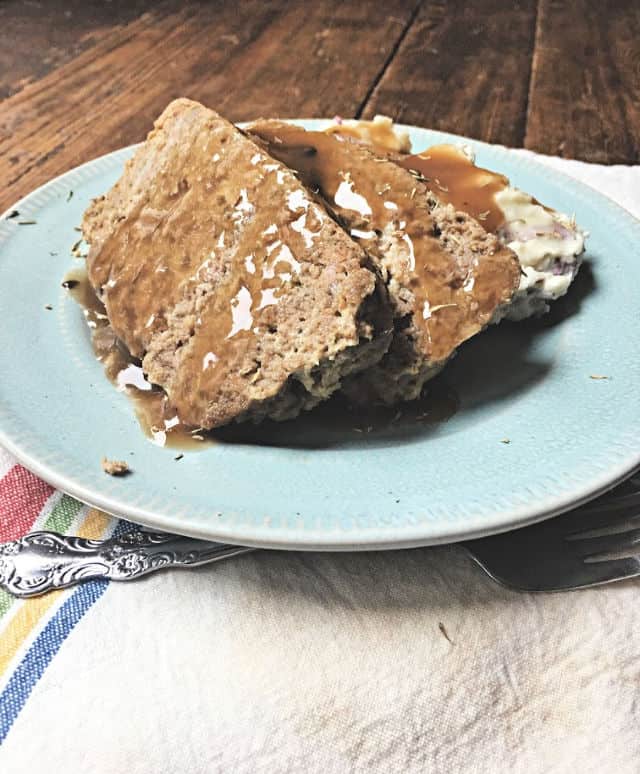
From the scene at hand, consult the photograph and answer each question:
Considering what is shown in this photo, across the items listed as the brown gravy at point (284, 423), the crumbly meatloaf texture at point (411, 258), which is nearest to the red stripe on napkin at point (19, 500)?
the brown gravy at point (284, 423)

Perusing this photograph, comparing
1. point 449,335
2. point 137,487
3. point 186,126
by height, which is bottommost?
point 449,335

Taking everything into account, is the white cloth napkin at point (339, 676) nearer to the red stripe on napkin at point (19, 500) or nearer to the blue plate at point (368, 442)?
the blue plate at point (368, 442)

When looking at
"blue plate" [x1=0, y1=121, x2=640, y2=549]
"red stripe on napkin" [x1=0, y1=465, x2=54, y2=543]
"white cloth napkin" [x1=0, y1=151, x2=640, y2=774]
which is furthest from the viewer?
"red stripe on napkin" [x1=0, y1=465, x2=54, y2=543]

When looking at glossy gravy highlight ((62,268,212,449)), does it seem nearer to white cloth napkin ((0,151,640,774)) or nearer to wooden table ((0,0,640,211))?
white cloth napkin ((0,151,640,774))

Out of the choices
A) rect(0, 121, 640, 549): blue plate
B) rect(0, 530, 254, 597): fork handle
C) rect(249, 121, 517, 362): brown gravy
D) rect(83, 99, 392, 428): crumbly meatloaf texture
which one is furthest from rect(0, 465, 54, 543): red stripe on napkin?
rect(249, 121, 517, 362): brown gravy

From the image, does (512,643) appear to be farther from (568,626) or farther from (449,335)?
(449,335)

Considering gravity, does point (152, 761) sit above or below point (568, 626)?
above

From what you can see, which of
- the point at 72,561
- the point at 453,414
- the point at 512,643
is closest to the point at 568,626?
the point at 512,643
